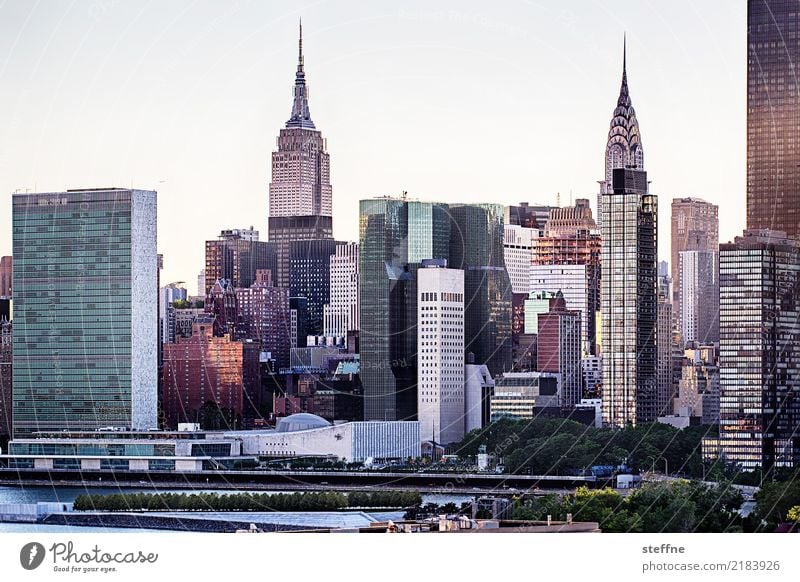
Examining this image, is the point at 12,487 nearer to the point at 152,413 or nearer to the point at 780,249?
the point at 152,413

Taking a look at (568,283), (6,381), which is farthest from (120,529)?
(568,283)

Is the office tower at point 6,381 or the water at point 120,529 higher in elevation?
the office tower at point 6,381

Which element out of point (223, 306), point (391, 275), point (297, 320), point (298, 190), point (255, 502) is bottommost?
point (255, 502)

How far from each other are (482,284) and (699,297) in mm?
4409

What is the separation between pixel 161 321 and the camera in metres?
32.9

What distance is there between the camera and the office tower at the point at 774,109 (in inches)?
738

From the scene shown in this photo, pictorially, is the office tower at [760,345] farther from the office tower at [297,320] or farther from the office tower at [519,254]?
the office tower at [297,320]

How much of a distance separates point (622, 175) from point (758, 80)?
8.50m

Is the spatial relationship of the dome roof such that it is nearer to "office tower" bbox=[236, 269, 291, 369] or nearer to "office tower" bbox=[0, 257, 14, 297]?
"office tower" bbox=[0, 257, 14, 297]

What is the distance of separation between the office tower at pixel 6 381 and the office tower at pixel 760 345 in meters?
9.88

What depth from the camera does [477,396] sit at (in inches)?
1125
